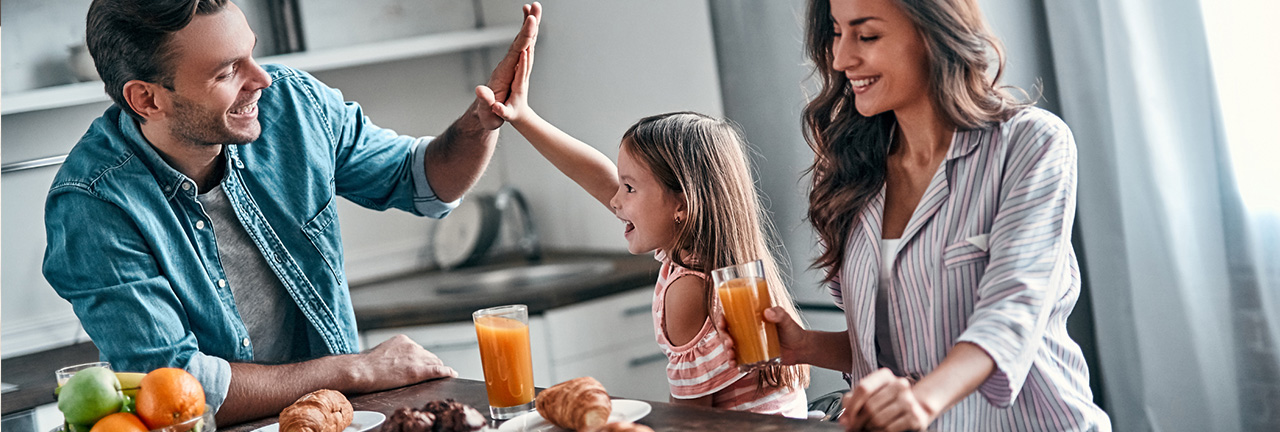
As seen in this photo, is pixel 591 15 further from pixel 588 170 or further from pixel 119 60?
pixel 119 60

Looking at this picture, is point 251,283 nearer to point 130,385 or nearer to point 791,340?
point 130,385

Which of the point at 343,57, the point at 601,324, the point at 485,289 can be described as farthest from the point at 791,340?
the point at 343,57

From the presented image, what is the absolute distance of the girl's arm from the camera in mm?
2090

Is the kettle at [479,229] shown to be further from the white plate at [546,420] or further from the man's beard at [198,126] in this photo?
the white plate at [546,420]

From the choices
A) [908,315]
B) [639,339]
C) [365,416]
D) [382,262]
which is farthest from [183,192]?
[382,262]

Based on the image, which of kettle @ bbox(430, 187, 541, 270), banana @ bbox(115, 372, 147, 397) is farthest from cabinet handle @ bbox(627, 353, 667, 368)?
banana @ bbox(115, 372, 147, 397)

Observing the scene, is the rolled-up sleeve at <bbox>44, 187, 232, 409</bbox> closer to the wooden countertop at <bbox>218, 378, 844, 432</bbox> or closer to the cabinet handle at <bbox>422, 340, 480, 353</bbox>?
the wooden countertop at <bbox>218, 378, 844, 432</bbox>

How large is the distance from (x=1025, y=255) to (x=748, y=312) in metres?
0.39

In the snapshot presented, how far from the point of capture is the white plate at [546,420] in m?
1.39

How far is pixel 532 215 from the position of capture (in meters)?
4.04

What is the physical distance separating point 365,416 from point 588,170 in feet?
2.42

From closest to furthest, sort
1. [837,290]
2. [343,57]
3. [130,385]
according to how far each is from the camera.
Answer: [130,385]
[837,290]
[343,57]

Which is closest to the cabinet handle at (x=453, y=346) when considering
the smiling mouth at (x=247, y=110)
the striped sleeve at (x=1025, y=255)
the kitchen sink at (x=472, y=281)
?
the kitchen sink at (x=472, y=281)

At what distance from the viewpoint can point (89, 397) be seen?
1323 mm
